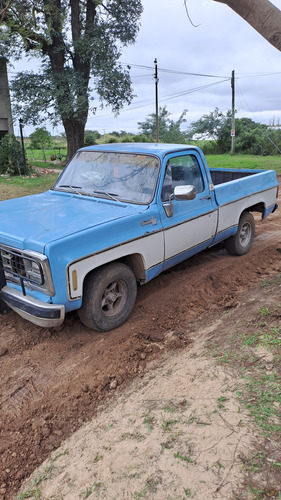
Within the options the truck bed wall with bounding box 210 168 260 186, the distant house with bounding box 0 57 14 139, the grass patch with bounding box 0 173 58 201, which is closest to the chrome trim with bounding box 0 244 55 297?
the truck bed wall with bounding box 210 168 260 186

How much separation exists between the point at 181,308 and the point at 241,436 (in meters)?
2.34

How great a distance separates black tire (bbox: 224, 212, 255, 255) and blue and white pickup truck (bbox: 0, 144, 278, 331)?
0.45 metres

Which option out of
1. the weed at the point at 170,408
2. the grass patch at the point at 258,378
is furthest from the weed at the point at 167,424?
the grass patch at the point at 258,378

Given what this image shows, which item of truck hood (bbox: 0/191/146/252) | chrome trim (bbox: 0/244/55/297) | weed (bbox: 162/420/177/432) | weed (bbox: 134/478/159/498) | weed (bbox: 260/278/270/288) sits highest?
truck hood (bbox: 0/191/146/252)

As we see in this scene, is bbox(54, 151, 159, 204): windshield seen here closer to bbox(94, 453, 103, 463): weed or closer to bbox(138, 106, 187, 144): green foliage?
bbox(94, 453, 103, 463): weed

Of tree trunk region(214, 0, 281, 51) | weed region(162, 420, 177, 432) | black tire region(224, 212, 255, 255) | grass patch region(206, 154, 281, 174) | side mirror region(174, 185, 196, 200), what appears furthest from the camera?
grass patch region(206, 154, 281, 174)

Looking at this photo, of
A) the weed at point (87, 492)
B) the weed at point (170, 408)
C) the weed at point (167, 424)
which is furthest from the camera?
the weed at point (170, 408)

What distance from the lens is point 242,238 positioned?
21.7ft

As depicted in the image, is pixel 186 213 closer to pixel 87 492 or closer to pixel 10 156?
pixel 87 492

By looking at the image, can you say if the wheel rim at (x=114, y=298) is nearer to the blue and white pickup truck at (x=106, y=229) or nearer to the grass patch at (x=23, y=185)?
the blue and white pickup truck at (x=106, y=229)

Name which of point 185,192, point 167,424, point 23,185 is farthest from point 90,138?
point 167,424

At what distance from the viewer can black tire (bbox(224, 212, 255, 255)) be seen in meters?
6.36

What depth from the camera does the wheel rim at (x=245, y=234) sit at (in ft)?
21.6

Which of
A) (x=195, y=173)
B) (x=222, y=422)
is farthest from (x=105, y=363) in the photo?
(x=195, y=173)
